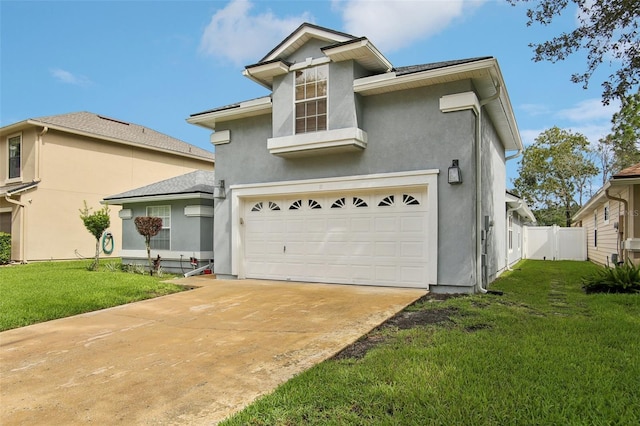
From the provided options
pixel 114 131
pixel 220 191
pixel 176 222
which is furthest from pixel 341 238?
pixel 114 131

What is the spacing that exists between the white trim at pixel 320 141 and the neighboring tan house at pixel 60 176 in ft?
42.4

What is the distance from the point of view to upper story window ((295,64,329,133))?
30.9ft

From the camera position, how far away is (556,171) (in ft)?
112

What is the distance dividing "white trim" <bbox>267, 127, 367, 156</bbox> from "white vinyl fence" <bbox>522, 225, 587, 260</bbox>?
1776cm

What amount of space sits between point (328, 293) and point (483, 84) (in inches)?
217

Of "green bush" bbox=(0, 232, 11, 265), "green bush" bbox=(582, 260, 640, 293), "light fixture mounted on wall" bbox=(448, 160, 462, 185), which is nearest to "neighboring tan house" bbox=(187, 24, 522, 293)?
"light fixture mounted on wall" bbox=(448, 160, 462, 185)

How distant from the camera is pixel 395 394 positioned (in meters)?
3.20

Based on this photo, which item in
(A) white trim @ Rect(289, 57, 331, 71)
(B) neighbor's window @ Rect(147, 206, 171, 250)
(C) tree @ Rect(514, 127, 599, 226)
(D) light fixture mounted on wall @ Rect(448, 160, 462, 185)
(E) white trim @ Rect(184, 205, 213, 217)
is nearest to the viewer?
(D) light fixture mounted on wall @ Rect(448, 160, 462, 185)

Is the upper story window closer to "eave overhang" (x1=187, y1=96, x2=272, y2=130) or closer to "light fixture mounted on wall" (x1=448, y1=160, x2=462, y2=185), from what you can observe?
"eave overhang" (x1=187, y1=96, x2=272, y2=130)

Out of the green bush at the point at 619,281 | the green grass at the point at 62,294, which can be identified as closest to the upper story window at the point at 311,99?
the green grass at the point at 62,294

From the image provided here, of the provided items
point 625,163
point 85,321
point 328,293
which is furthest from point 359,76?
point 625,163

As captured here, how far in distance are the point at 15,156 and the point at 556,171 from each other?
123ft

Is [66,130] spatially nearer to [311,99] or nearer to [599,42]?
[311,99]

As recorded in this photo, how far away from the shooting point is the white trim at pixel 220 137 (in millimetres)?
11148
